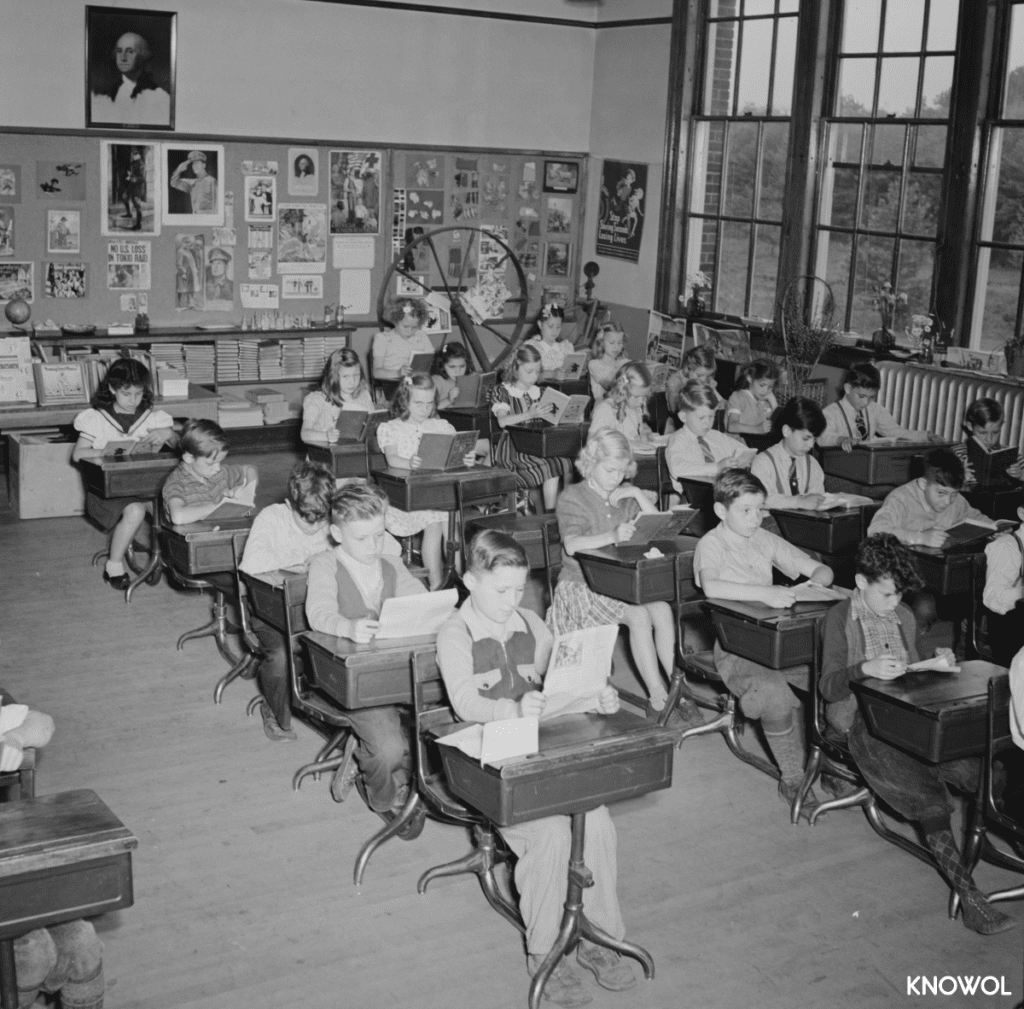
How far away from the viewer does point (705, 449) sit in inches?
305

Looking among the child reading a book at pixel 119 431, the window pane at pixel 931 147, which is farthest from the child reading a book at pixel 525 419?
the window pane at pixel 931 147

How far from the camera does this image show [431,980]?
4.11 m

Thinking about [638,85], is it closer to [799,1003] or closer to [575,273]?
[575,273]

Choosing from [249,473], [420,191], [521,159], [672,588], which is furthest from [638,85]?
[672,588]

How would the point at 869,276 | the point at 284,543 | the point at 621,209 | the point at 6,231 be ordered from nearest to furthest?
the point at 284,543, the point at 6,231, the point at 869,276, the point at 621,209

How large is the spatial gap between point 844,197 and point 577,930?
777 cm

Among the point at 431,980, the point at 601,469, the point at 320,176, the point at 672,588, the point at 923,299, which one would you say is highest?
the point at 320,176

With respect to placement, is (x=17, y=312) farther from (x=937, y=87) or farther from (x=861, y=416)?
(x=937, y=87)

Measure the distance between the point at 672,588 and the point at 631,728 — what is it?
1886 mm

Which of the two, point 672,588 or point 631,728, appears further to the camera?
point 672,588

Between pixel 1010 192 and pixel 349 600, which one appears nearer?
pixel 349 600

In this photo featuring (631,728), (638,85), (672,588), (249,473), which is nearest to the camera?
(631,728)

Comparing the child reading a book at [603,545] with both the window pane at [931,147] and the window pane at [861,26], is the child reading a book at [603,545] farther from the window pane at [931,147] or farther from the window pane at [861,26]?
the window pane at [861,26]

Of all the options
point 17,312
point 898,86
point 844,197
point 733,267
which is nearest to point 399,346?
point 17,312
